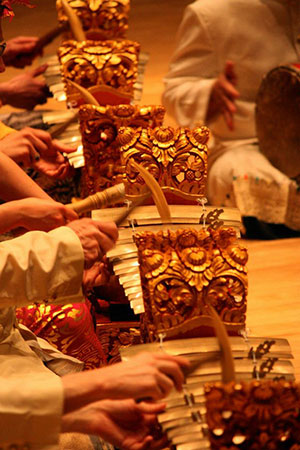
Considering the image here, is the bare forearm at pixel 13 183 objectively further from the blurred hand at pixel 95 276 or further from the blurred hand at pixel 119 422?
the blurred hand at pixel 119 422

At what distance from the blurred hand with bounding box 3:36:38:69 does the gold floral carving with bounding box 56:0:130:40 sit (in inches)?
11.6

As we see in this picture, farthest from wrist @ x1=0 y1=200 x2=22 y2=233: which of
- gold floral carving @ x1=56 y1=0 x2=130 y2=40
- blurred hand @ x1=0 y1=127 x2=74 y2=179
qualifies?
gold floral carving @ x1=56 y1=0 x2=130 y2=40

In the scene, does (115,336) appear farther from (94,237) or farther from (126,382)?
(126,382)

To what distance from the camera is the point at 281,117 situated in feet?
9.86

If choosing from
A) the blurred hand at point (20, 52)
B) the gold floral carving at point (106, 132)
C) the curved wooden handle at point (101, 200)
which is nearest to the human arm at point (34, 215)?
the curved wooden handle at point (101, 200)

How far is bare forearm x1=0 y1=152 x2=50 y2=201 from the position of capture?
1.70 metres

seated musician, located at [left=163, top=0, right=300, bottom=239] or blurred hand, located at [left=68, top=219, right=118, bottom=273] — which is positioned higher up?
blurred hand, located at [left=68, top=219, right=118, bottom=273]

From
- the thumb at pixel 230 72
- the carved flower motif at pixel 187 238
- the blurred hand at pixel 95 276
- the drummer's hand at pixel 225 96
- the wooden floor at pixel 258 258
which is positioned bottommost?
the wooden floor at pixel 258 258

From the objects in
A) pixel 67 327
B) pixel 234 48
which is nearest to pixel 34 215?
pixel 67 327

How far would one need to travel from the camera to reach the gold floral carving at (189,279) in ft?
4.00

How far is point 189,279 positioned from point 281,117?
189 centimetres

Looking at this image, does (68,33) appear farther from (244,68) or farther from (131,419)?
(131,419)

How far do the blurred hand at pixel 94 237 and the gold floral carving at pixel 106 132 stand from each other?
467mm

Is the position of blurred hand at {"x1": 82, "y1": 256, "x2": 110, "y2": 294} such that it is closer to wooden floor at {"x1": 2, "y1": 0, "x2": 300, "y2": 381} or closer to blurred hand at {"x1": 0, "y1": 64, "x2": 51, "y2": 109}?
wooden floor at {"x1": 2, "y1": 0, "x2": 300, "y2": 381}
